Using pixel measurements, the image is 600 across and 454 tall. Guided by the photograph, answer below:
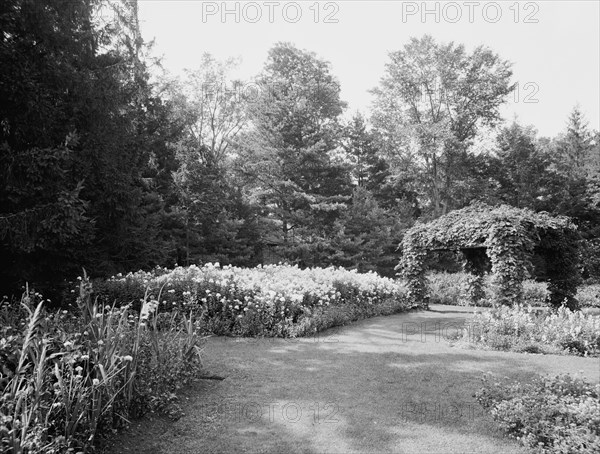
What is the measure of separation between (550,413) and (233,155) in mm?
25480

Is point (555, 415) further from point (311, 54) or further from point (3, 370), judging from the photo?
point (311, 54)

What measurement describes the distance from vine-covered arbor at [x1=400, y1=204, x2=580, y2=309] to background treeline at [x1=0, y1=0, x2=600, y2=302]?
8383 millimetres

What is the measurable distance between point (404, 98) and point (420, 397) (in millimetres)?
26733

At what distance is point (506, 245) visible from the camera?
946cm

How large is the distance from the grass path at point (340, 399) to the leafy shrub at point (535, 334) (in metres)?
0.43

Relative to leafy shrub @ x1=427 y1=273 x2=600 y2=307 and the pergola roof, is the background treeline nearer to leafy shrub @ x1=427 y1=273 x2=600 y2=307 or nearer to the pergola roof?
leafy shrub @ x1=427 y1=273 x2=600 y2=307

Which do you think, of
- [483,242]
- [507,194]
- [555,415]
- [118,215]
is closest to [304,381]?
[555,415]

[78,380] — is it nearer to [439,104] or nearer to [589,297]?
[589,297]

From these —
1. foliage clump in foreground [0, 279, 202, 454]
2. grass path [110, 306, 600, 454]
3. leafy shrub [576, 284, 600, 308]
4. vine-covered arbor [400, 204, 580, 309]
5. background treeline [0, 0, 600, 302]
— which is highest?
background treeline [0, 0, 600, 302]

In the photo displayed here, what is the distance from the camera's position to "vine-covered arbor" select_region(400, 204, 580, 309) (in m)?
9.38

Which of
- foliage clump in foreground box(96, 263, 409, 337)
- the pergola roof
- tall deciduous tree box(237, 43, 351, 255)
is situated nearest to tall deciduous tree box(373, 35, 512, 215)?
tall deciduous tree box(237, 43, 351, 255)

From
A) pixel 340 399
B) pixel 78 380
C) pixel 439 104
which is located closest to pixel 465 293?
pixel 340 399

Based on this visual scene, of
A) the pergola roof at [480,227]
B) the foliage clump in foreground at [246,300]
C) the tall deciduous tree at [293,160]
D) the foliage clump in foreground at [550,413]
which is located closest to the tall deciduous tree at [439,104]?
the tall deciduous tree at [293,160]

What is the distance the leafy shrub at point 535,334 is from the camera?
6789 mm
